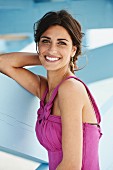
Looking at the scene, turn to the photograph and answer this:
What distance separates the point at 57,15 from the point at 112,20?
433 centimetres

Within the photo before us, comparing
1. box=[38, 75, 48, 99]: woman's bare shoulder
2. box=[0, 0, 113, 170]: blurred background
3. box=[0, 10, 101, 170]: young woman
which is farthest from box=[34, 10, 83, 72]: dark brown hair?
box=[38, 75, 48, 99]: woman's bare shoulder

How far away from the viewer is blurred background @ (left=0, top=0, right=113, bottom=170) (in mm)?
1884

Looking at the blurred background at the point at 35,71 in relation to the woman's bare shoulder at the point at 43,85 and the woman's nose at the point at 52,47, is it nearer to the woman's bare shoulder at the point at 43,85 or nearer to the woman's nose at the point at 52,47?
the woman's bare shoulder at the point at 43,85

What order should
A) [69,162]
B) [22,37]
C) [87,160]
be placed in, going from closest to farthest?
[69,162]
[87,160]
[22,37]

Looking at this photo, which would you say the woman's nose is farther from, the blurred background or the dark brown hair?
the blurred background

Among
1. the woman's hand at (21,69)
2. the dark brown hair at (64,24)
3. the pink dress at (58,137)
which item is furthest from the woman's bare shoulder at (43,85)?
the dark brown hair at (64,24)

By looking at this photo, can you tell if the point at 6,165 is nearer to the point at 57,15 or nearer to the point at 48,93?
the point at 48,93

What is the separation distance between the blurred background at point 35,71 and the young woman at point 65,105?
14 cm

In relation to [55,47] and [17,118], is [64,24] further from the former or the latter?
[17,118]

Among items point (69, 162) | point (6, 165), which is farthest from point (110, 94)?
point (69, 162)

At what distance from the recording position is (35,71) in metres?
3.91

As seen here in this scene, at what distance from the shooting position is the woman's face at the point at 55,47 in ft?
5.72

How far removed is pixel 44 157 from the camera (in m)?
2.21

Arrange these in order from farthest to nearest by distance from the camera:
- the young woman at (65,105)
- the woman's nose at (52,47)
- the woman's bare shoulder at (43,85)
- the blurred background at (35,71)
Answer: the woman's bare shoulder at (43,85) → the blurred background at (35,71) → the woman's nose at (52,47) → the young woman at (65,105)
